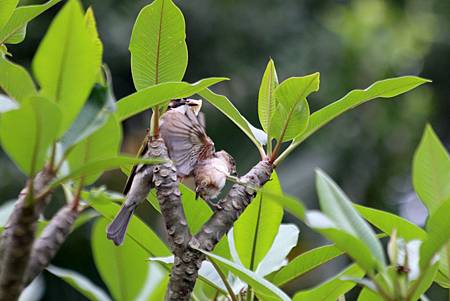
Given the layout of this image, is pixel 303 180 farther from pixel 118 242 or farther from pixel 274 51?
pixel 118 242

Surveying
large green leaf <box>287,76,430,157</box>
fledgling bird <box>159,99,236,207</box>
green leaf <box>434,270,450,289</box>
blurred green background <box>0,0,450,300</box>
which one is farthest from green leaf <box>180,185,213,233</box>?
blurred green background <box>0,0,450,300</box>

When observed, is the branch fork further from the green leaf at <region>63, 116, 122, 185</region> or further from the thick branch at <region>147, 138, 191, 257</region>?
the green leaf at <region>63, 116, 122, 185</region>

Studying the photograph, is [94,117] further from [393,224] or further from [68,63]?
[393,224]

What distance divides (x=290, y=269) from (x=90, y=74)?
0.33 meters

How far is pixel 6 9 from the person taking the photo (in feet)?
2.36

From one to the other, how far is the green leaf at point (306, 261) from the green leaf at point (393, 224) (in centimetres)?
6

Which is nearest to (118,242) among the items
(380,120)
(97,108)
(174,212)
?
(174,212)

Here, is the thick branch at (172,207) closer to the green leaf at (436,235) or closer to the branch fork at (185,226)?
the branch fork at (185,226)

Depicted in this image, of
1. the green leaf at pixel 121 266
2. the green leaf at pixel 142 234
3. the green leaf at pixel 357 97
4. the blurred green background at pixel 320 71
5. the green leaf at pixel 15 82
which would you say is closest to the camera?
the green leaf at pixel 15 82

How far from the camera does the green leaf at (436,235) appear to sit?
55 cm

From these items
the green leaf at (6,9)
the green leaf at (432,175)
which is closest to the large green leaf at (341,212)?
the green leaf at (432,175)

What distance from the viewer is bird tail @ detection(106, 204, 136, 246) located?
786 millimetres

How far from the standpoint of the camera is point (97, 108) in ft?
1.75

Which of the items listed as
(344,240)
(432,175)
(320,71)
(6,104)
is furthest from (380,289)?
(320,71)
